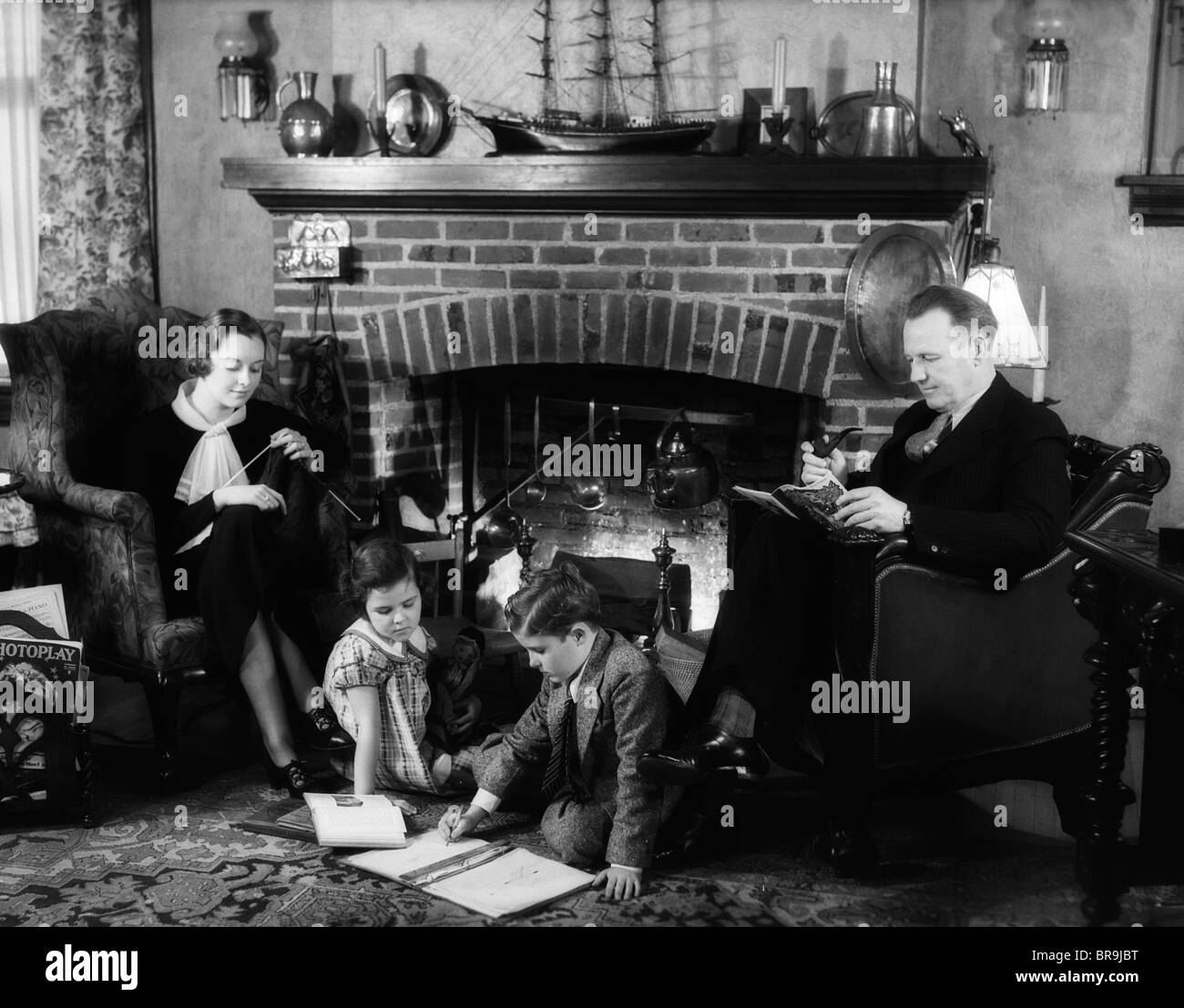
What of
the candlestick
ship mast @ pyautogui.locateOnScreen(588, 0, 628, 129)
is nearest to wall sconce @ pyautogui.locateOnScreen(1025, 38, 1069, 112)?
ship mast @ pyautogui.locateOnScreen(588, 0, 628, 129)

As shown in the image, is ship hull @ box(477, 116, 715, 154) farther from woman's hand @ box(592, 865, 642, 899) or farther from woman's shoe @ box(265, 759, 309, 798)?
woman's hand @ box(592, 865, 642, 899)

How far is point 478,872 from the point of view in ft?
8.48

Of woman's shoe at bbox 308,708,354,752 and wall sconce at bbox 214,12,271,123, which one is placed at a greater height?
wall sconce at bbox 214,12,271,123

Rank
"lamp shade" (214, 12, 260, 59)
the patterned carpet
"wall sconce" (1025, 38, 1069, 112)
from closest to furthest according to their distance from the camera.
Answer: the patterned carpet → "wall sconce" (1025, 38, 1069, 112) → "lamp shade" (214, 12, 260, 59)

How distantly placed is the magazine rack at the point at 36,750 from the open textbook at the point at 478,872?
0.69 meters

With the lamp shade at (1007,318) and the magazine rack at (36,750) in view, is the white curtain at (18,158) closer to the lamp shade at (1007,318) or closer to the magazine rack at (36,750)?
the magazine rack at (36,750)

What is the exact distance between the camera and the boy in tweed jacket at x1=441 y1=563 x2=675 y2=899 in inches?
98.9

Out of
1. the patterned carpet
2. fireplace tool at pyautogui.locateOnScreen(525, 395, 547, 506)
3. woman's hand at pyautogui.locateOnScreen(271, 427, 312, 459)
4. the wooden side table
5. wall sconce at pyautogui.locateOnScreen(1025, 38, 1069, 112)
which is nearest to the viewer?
the wooden side table

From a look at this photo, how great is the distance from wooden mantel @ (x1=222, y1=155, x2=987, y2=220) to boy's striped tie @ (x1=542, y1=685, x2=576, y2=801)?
5.18 feet

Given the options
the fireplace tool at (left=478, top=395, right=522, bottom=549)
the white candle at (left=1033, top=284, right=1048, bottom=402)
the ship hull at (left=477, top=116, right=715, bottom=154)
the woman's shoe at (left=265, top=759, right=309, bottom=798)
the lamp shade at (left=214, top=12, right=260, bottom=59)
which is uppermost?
the lamp shade at (left=214, top=12, right=260, bottom=59)

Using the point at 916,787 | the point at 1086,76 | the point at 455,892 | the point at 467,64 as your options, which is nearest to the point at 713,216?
the point at 467,64

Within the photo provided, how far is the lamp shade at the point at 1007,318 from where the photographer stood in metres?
3.36

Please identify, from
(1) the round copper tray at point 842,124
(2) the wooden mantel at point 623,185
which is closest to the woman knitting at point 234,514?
(2) the wooden mantel at point 623,185

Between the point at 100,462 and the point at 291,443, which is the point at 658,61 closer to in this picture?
the point at 291,443
